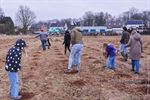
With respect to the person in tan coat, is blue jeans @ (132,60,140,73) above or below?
below

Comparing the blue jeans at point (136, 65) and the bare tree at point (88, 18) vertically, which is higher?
the blue jeans at point (136, 65)

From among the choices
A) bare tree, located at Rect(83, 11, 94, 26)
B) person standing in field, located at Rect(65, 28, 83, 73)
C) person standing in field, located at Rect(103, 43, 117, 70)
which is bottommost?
bare tree, located at Rect(83, 11, 94, 26)

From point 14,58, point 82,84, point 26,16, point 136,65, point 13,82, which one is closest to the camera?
point 14,58

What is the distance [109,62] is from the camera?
15.8 metres

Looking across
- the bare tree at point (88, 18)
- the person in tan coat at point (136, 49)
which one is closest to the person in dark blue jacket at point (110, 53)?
the person in tan coat at point (136, 49)

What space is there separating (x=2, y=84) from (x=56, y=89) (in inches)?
78.1

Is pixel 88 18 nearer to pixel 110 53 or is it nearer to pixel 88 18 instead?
pixel 88 18

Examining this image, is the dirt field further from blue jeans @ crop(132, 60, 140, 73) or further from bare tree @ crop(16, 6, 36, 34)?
bare tree @ crop(16, 6, 36, 34)

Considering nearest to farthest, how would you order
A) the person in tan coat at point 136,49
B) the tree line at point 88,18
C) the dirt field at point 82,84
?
the dirt field at point 82,84
the person in tan coat at point 136,49
the tree line at point 88,18

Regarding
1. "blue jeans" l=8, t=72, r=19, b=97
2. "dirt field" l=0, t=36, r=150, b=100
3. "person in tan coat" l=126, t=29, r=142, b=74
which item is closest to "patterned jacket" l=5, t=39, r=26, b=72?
"blue jeans" l=8, t=72, r=19, b=97

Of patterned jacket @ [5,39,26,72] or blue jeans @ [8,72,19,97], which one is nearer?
patterned jacket @ [5,39,26,72]

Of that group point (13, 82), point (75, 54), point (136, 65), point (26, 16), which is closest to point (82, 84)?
point (13, 82)

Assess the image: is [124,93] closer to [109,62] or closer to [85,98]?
[85,98]

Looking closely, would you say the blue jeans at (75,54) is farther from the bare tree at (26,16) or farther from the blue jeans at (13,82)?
the bare tree at (26,16)
